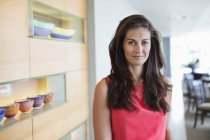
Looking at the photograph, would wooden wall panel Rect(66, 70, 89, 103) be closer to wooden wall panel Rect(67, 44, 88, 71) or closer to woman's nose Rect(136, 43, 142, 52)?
wooden wall panel Rect(67, 44, 88, 71)

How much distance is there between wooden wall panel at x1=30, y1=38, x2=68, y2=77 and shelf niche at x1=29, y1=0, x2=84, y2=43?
0.17 feet

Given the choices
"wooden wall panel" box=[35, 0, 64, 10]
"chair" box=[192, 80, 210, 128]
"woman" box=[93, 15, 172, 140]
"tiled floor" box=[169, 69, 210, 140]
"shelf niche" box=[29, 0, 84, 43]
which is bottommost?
"tiled floor" box=[169, 69, 210, 140]

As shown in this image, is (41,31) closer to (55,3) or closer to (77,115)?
(55,3)

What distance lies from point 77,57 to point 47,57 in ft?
1.98

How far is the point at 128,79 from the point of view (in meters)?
1.19

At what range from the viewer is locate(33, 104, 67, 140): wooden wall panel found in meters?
1.76

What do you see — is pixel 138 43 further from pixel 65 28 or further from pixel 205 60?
pixel 205 60

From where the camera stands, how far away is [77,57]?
243 cm

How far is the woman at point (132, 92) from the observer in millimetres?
1109

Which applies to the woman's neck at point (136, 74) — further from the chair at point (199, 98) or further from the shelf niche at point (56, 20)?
the chair at point (199, 98)

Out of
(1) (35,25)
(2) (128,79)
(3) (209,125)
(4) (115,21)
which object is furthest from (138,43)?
(3) (209,125)

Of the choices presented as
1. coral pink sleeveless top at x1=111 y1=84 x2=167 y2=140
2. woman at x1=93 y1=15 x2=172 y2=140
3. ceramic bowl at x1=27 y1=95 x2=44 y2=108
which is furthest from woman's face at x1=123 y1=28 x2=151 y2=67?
ceramic bowl at x1=27 y1=95 x2=44 y2=108

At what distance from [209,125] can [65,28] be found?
4.09 metres

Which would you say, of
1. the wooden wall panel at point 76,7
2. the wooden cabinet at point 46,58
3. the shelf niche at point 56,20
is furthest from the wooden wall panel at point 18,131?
the wooden wall panel at point 76,7
